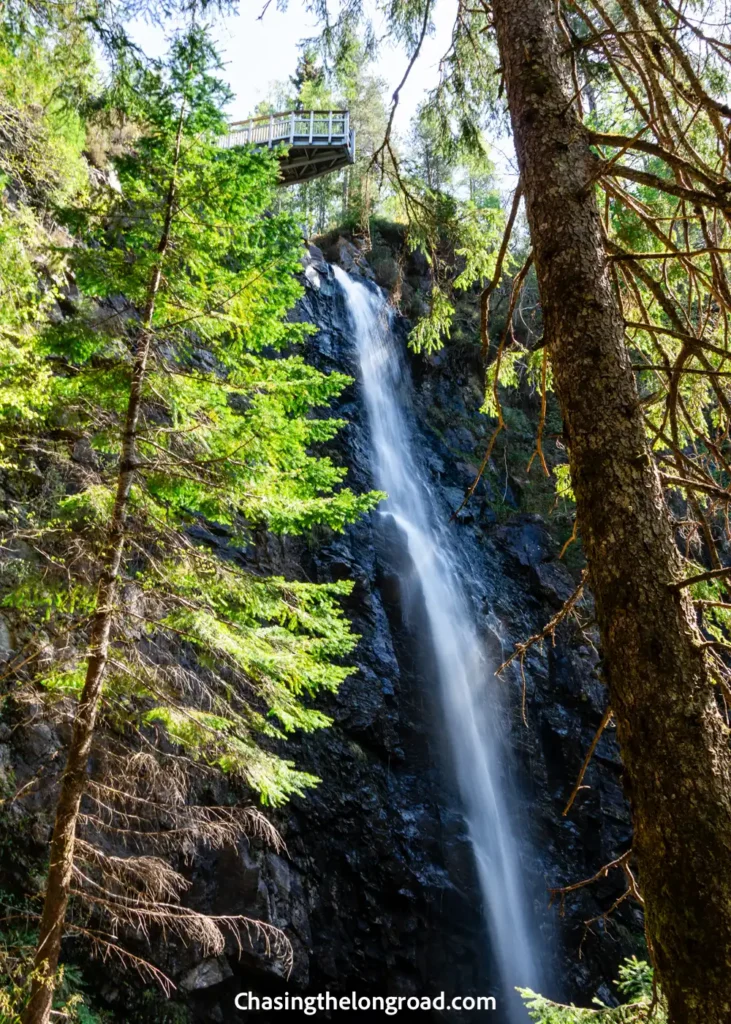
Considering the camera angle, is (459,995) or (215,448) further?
(459,995)

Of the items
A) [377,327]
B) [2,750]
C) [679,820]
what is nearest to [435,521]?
[377,327]

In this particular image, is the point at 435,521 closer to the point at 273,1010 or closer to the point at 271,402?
the point at 273,1010

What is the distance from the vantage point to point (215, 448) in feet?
15.0

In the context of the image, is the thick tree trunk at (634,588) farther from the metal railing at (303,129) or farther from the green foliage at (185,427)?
the metal railing at (303,129)

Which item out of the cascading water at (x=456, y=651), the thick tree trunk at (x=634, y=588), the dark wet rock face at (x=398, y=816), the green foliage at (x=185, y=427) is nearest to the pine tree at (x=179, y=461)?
the green foliage at (x=185, y=427)

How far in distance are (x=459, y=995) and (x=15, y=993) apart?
8452 mm

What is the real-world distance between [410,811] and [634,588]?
9.75 meters

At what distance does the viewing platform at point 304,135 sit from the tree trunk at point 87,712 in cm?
1533

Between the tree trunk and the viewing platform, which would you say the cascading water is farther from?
the tree trunk

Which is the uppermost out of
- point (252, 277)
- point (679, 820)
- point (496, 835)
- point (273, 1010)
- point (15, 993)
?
point (252, 277)

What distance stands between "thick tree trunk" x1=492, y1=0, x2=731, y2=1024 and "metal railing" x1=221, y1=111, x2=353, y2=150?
17326mm

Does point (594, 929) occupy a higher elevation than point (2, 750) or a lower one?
lower

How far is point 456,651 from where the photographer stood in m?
13.1

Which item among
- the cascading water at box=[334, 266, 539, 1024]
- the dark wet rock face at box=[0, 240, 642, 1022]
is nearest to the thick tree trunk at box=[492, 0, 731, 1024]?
the dark wet rock face at box=[0, 240, 642, 1022]
